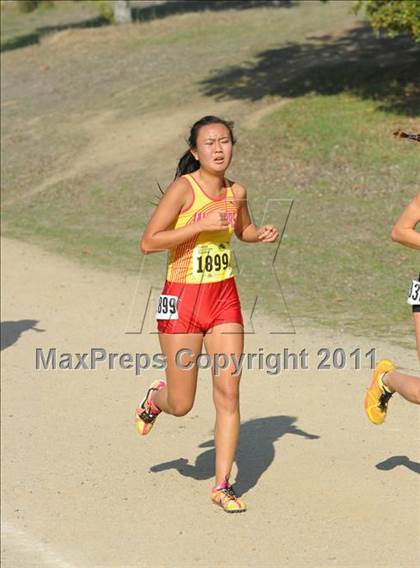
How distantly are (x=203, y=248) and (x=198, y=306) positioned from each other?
36 cm

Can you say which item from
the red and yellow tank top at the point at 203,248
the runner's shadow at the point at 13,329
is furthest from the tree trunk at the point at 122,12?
the red and yellow tank top at the point at 203,248

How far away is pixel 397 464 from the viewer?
353 inches

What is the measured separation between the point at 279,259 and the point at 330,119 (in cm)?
792

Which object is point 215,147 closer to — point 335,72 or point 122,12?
point 335,72

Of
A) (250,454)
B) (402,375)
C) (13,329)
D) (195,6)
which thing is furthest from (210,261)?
(195,6)

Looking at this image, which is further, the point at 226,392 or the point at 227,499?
the point at 227,499

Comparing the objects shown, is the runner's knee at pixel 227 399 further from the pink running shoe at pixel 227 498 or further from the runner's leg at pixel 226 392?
the pink running shoe at pixel 227 498

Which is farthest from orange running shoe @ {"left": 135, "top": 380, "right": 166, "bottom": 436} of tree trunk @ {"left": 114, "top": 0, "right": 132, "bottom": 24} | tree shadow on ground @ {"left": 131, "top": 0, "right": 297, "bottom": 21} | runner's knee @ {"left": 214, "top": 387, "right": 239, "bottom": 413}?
tree shadow on ground @ {"left": 131, "top": 0, "right": 297, "bottom": 21}

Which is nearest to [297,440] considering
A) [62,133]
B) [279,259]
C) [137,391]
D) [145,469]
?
[145,469]

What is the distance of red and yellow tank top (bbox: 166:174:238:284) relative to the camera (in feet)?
25.8

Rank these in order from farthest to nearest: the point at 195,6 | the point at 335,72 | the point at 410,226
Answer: the point at 195,6, the point at 335,72, the point at 410,226

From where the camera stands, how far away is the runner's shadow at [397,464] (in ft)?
29.2

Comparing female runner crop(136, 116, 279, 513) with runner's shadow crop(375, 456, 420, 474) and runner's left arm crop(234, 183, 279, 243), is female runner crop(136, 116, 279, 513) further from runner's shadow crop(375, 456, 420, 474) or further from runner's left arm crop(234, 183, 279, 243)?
runner's shadow crop(375, 456, 420, 474)

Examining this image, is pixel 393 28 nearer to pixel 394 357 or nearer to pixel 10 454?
pixel 394 357
